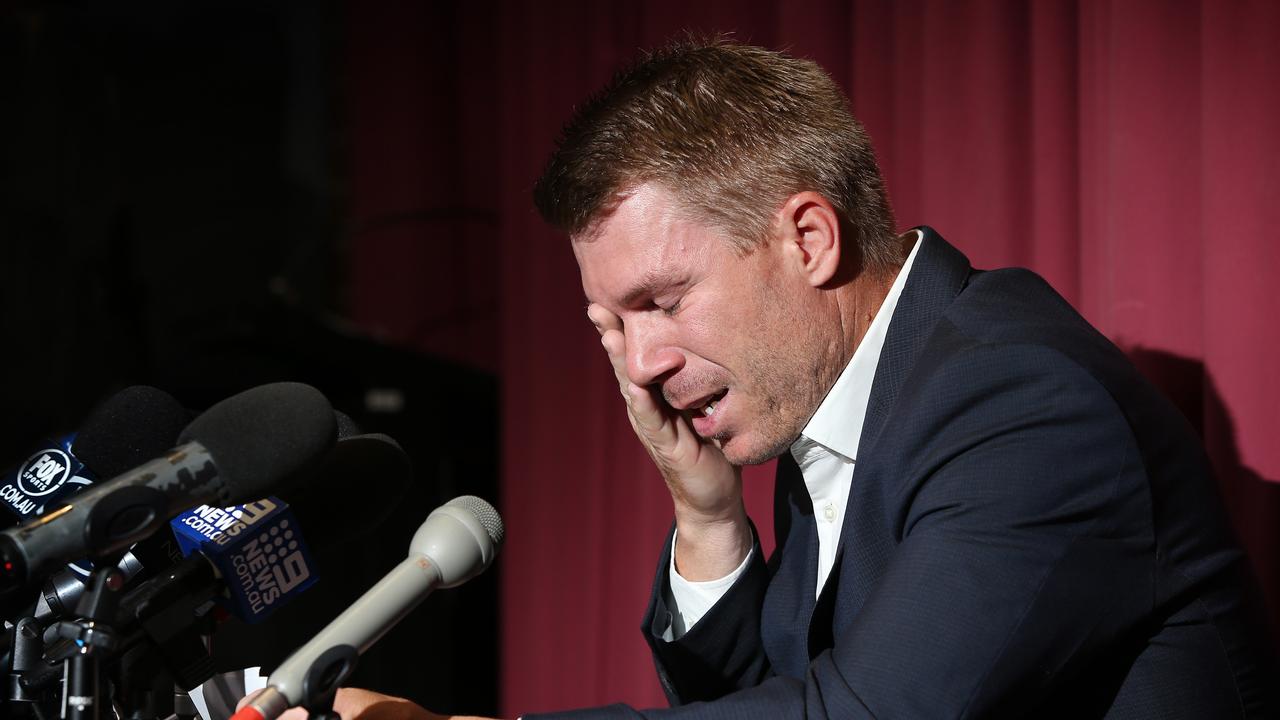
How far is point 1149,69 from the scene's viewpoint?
144 centimetres

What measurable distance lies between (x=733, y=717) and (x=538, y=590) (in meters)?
1.77

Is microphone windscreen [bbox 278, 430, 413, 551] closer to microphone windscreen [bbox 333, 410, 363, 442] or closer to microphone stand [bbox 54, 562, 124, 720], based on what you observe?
microphone windscreen [bbox 333, 410, 363, 442]

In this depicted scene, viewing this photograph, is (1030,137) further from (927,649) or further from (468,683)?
(468,683)

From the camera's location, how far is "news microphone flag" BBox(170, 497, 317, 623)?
2.84 feet

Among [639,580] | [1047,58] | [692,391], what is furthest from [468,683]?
[1047,58]

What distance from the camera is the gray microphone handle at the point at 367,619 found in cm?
76

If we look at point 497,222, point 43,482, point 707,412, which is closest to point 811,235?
point 707,412

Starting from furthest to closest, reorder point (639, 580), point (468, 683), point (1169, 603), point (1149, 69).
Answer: point (468, 683) < point (639, 580) < point (1149, 69) < point (1169, 603)

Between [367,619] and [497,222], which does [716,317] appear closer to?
[367,619]

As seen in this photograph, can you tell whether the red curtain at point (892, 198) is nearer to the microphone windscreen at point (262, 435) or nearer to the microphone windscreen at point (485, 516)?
the microphone windscreen at point (485, 516)

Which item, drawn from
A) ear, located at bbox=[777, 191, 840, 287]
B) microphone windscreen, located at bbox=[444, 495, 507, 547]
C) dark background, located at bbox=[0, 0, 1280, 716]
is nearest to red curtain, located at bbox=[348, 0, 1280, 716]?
dark background, located at bbox=[0, 0, 1280, 716]

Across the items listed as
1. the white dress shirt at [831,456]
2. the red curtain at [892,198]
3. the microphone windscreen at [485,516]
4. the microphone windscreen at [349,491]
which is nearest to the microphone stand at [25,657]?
the microphone windscreen at [349,491]

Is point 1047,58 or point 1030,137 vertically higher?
point 1047,58

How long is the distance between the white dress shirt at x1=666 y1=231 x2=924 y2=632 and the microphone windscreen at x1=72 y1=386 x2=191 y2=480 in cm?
63
